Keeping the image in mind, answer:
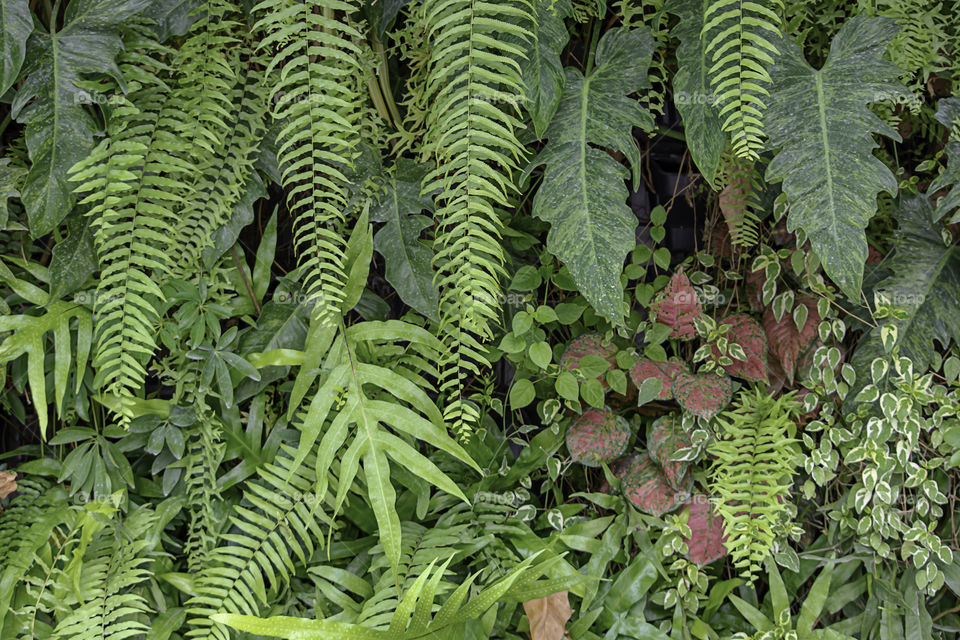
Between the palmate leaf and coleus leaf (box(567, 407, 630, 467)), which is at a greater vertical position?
the palmate leaf

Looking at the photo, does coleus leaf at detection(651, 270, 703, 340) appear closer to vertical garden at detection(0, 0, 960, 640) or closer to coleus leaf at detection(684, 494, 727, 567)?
vertical garden at detection(0, 0, 960, 640)

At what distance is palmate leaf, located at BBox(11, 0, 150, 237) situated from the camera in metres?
1.17

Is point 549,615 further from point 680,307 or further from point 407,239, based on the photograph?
point 407,239

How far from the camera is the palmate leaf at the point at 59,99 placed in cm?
117

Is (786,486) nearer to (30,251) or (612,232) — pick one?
(612,232)

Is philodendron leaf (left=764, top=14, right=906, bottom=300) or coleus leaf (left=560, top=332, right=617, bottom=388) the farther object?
coleus leaf (left=560, top=332, right=617, bottom=388)

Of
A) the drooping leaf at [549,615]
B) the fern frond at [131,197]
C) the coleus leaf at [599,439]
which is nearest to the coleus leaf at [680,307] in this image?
the coleus leaf at [599,439]

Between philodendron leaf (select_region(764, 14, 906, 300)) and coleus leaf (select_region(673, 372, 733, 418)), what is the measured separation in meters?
0.35

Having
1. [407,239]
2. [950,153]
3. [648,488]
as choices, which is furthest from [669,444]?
[950,153]

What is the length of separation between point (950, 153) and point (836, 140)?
Answer: 0.32 metres

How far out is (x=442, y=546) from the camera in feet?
4.50

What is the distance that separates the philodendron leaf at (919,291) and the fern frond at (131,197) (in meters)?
1.47

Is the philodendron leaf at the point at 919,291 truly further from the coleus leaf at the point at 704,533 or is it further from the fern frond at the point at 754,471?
the coleus leaf at the point at 704,533

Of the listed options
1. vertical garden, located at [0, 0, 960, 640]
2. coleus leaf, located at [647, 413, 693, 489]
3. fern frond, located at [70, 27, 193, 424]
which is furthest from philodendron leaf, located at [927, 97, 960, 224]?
fern frond, located at [70, 27, 193, 424]
